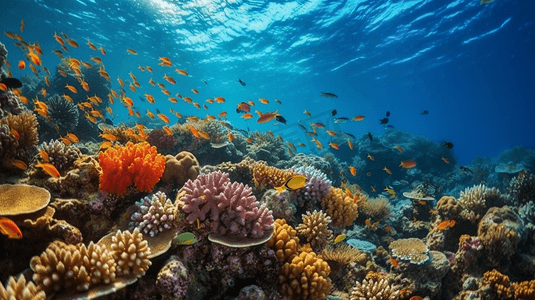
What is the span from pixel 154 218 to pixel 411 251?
18.6 ft

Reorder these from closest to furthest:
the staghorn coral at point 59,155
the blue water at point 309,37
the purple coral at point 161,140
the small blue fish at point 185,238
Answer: the small blue fish at point 185,238 → the staghorn coral at point 59,155 → the purple coral at point 161,140 → the blue water at point 309,37

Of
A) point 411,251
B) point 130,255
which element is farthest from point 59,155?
point 411,251

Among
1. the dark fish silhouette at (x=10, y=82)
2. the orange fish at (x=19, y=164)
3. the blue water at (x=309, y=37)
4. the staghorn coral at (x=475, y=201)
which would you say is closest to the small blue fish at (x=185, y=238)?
the orange fish at (x=19, y=164)

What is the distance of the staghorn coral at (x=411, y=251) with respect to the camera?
17.6 feet

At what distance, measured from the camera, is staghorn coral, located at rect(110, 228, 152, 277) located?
9.31 feet

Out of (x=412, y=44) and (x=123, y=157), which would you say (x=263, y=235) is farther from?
(x=412, y=44)

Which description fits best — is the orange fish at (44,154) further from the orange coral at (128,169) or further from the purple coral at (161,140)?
the purple coral at (161,140)

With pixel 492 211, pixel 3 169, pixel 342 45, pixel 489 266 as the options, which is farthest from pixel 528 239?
pixel 342 45

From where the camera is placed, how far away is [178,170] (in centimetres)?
547

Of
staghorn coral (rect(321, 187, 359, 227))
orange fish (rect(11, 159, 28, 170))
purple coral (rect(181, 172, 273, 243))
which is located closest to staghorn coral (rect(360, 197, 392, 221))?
staghorn coral (rect(321, 187, 359, 227))

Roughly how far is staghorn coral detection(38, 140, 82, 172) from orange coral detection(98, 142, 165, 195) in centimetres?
119

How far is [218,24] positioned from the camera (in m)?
23.9

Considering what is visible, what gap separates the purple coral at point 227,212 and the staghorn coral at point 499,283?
510 cm

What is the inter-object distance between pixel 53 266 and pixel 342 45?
97.1 feet
